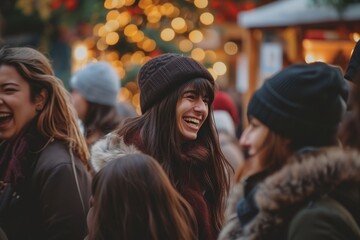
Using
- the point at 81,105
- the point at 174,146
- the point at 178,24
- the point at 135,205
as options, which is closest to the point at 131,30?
the point at 178,24

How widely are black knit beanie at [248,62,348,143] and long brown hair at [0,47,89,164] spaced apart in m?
1.80

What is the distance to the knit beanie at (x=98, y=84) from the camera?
757 centimetres

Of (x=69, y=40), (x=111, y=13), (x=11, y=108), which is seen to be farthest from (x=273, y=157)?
(x=69, y=40)

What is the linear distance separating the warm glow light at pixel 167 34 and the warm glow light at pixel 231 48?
11.7 m

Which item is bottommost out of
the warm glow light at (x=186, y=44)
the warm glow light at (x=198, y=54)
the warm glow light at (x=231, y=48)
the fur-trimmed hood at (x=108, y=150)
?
the warm glow light at (x=231, y=48)

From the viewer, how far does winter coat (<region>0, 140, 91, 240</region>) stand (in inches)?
171

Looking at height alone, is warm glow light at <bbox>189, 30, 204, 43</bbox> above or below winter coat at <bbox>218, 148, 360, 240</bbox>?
A: below

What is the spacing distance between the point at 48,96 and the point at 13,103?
0.24 meters

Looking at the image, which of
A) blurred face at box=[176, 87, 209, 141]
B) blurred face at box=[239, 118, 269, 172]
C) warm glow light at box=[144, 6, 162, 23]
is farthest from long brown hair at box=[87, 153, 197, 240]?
warm glow light at box=[144, 6, 162, 23]

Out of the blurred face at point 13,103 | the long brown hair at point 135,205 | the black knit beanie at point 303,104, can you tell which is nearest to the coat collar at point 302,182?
the black knit beanie at point 303,104

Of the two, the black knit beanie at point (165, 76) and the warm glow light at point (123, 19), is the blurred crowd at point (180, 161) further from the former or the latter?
the warm glow light at point (123, 19)

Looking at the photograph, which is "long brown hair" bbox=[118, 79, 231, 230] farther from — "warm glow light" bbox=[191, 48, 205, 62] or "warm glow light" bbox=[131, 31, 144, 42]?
"warm glow light" bbox=[191, 48, 205, 62]

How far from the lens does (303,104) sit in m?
3.13

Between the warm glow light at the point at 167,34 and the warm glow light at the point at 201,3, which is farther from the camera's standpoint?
the warm glow light at the point at 201,3
